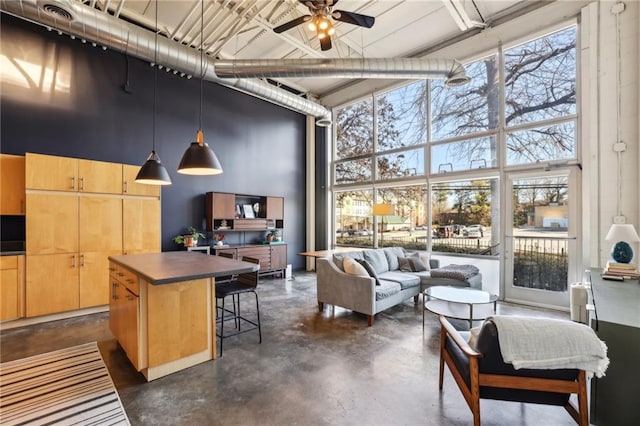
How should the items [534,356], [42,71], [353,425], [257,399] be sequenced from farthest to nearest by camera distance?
[42,71], [257,399], [353,425], [534,356]

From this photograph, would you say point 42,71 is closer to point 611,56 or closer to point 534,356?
point 534,356

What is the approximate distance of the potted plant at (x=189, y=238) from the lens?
5.39 meters

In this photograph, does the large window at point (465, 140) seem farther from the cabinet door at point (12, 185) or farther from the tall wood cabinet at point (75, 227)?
the cabinet door at point (12, 185)

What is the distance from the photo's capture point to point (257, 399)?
2.26 metres

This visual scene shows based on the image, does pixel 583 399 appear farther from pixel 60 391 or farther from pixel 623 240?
pixel 60 391

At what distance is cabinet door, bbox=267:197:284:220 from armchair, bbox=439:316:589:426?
216 inches

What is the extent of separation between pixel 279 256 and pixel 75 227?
378 cm

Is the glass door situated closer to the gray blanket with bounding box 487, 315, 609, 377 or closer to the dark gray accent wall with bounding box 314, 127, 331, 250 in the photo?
the gray blanket with bounding box 487, 315, 609, 377

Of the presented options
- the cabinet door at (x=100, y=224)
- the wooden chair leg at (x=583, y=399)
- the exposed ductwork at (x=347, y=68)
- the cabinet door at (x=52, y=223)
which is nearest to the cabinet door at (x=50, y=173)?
the cabinet door at (x=52, y=223)

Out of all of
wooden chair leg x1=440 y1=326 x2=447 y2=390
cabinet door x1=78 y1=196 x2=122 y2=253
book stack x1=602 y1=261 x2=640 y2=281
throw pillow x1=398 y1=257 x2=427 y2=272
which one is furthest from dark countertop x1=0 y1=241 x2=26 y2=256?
book stack x1=602 y1=261 x2=640 y2=281

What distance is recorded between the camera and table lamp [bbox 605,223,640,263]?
3.23 m

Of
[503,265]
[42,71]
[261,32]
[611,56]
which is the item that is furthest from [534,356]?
[42,71]

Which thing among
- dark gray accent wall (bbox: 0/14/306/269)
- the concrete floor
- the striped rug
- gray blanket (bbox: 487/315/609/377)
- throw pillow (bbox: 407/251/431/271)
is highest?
dark gray accent wall (bbox: 0/14/306/269)

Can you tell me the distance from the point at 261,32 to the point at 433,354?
5643 millimetres
